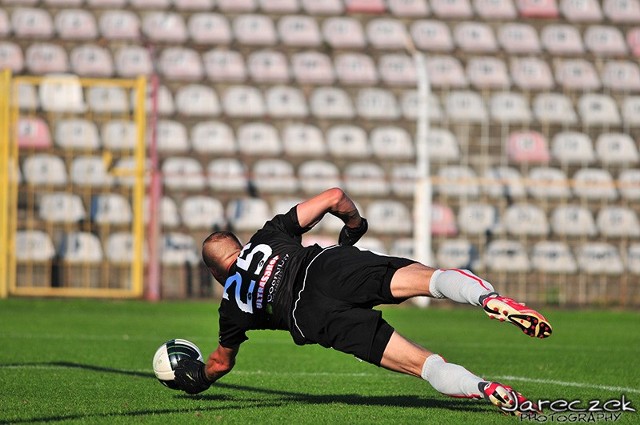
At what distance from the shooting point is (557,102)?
18734mm

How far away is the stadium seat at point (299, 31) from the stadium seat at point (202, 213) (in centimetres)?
382

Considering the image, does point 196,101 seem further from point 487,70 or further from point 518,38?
point 518,38

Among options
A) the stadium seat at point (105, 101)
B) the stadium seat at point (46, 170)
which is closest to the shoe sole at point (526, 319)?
the stadium seat at point (46, 170)

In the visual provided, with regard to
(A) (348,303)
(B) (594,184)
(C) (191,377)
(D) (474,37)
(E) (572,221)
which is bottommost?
(C) (191,377)

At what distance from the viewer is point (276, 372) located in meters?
8.39

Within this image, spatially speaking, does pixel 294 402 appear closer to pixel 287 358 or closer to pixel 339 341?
pixel 339 341

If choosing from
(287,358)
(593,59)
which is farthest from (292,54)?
(287,358)

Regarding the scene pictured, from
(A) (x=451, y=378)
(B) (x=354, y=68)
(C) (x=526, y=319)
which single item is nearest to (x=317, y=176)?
(B) (x=354, y=68)

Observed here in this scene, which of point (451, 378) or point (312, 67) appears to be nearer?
point (451, 378)

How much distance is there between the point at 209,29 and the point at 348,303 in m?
15.1

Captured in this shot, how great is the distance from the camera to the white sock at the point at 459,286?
517cm

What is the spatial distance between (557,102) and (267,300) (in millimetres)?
13671

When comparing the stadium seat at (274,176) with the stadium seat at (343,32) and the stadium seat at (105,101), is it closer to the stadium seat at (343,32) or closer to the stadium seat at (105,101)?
the stadium seat at (105,101)

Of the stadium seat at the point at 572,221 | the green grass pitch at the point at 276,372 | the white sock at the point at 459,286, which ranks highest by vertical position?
the white sock at the point at 459,286
